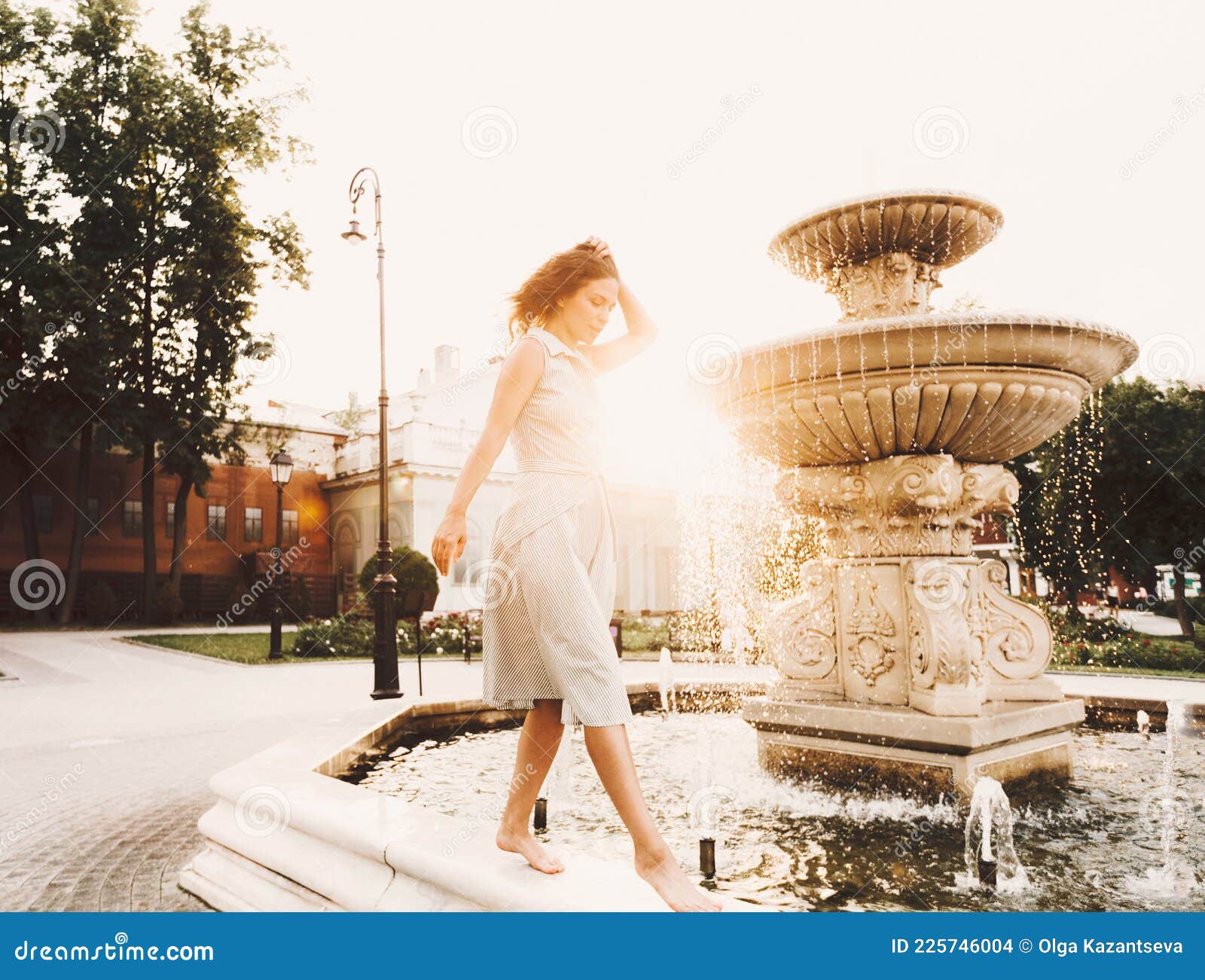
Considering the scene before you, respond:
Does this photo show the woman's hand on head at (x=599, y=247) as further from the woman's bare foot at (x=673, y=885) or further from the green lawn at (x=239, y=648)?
the green lawn at (x=239, y=648)

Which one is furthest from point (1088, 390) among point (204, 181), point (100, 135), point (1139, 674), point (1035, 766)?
point (100, 135)

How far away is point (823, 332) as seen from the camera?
3.70m

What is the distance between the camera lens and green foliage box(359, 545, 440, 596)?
20.1 metres

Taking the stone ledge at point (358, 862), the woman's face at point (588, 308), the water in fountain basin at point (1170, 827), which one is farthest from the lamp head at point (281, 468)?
the woman's face at point (588, 308)

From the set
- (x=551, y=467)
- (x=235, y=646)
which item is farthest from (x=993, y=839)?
(x=235, y=646)

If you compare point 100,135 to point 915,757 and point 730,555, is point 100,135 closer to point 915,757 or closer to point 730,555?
point 730,555

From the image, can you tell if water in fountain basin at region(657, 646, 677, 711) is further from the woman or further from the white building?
the white building

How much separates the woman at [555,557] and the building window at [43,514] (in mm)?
32658

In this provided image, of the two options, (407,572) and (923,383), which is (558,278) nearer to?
(923,383)

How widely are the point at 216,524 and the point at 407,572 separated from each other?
15587 mm

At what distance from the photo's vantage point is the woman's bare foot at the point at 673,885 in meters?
→ 1.89

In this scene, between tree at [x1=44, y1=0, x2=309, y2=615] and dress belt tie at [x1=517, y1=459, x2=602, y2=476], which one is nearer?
dress belt tie at [x1=517, y1=459, x2=602, y2=476]

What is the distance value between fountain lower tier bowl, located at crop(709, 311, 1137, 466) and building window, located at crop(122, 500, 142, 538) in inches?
1261

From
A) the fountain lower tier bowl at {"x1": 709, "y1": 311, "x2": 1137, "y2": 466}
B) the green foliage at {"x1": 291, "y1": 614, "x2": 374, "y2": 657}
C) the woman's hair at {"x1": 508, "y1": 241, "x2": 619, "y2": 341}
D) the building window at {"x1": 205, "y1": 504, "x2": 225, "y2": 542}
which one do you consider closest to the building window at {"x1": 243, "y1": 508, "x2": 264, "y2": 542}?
the building window at {"x1": 205, "y1": 504, "x2": 225, "y2": 542}
